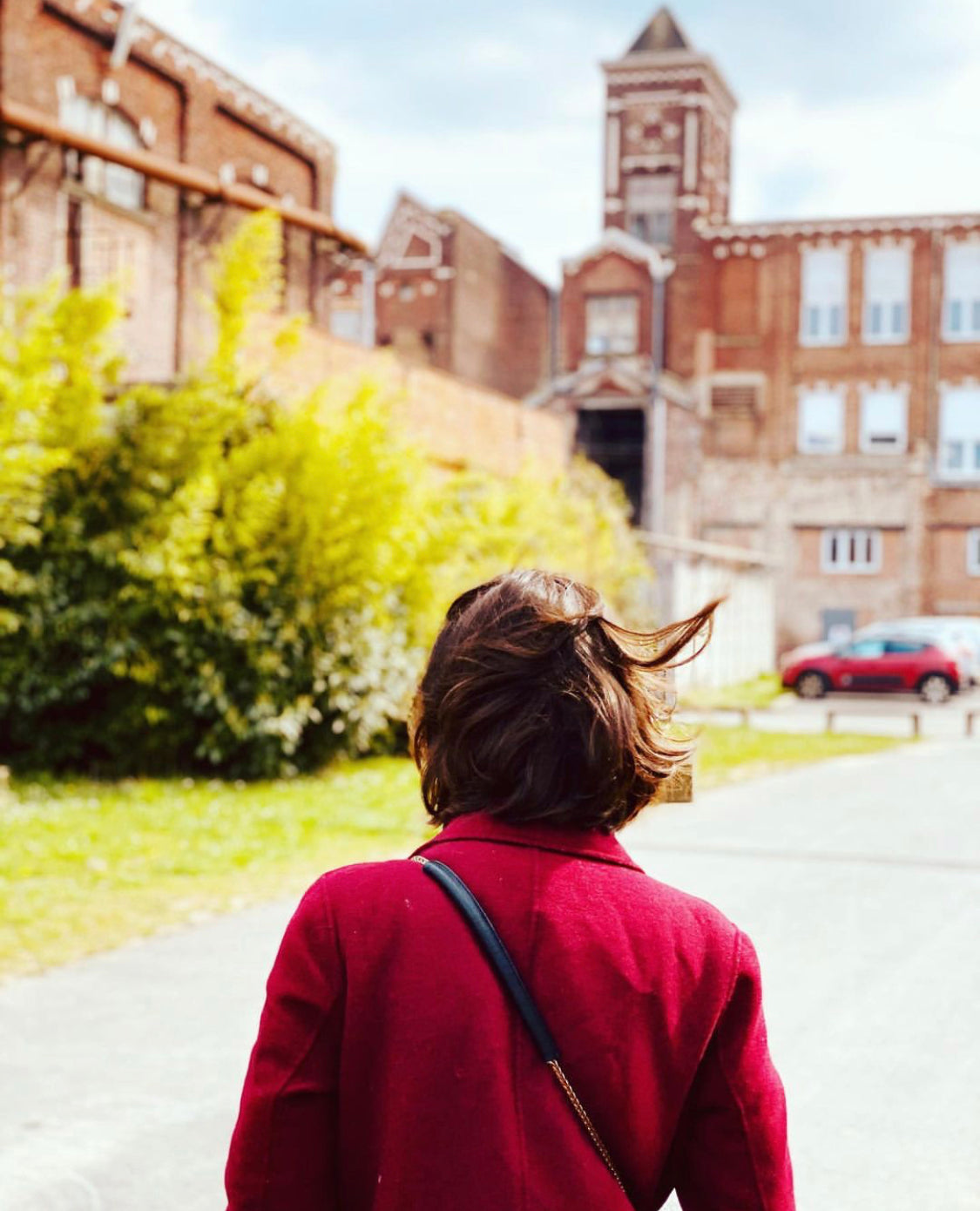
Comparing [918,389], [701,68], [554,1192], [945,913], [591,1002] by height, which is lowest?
[945,913]

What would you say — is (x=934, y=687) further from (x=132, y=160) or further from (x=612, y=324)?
(x=132, y=160)

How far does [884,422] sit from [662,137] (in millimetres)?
10812

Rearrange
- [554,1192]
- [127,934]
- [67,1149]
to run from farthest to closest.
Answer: [127,934], [67,1149], [554,1192]

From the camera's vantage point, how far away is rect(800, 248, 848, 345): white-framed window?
44531mm

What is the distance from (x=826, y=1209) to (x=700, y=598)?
92.0 feet

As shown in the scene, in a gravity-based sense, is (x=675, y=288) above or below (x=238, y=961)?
above

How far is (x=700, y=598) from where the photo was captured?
105 ft

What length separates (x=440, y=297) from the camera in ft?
147

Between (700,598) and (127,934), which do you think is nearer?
Answer: (127,934)

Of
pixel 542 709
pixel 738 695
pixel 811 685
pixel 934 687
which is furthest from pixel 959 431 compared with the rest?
pixel 542 709

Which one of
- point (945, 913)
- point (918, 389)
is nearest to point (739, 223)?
point (918, 389)

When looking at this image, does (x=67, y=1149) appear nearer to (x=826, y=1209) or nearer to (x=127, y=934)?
(x=826, y=1209)

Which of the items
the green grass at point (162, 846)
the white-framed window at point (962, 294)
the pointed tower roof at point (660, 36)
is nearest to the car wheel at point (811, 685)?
the white-framed window at point (962, 294)

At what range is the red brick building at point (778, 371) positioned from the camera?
43688mm
